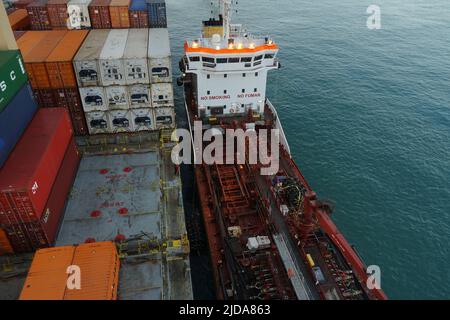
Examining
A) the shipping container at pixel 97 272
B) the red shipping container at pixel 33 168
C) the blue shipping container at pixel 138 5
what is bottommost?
the shipping container at pixel 97 272

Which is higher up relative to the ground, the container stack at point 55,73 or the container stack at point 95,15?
the container stack at point 95,15

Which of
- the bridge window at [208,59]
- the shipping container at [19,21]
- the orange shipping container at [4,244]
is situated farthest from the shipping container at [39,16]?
the orange shipping container at [4,244]

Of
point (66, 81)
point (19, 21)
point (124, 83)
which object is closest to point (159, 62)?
point (124, 83)

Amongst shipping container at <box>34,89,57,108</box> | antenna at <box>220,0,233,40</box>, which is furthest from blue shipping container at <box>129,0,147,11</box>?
shipping container at <box>34,89,57,108</box>

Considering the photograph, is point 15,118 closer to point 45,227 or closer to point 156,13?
point 45,227

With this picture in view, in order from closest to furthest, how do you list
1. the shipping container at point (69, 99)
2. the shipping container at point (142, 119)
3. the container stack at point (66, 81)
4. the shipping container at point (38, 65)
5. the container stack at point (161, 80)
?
the shipping container at point (38, 65) < the container stack at point (66, 81) < the container stack at point (161, 80) < the shipping container at point (69, 99) < the shipping container at point (142, 119)

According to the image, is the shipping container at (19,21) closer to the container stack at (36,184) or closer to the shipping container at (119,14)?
the shipping container at (119,14)
